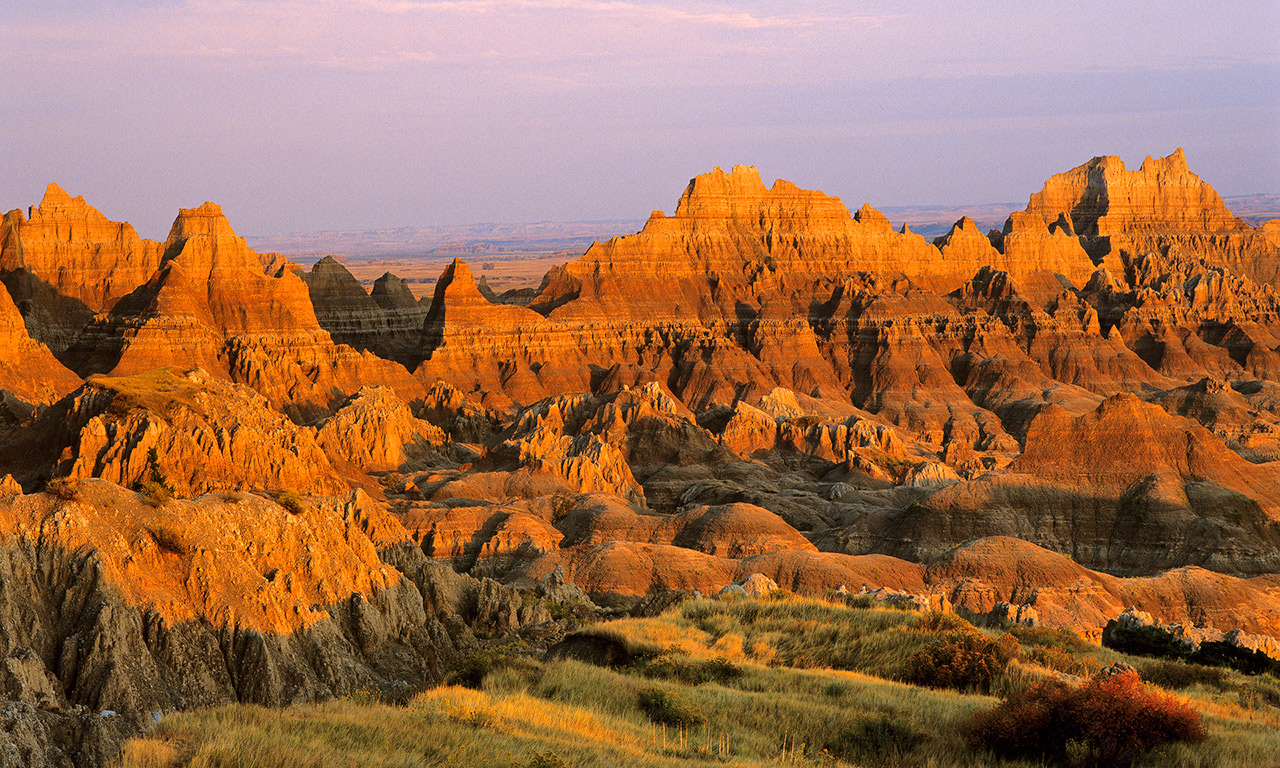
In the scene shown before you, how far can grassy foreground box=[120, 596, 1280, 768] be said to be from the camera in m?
17.4

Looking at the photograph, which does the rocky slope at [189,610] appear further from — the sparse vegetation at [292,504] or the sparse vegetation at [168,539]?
the sparse vegetation at [292,504]

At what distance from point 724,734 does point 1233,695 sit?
39.0 feet

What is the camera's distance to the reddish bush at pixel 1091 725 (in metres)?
19.8

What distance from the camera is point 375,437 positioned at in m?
93.8

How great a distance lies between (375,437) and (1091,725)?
78.4 metres

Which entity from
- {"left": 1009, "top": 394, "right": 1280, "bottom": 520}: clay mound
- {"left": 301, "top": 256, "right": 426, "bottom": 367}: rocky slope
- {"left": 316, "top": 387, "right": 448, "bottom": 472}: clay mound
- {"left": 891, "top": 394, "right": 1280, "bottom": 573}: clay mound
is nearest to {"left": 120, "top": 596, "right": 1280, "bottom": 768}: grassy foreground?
{"left": 891, "top": 394, "right": 1280, "bottom": 573}: clay mound

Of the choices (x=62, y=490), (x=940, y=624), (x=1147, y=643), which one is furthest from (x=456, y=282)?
(x=62, y=490)

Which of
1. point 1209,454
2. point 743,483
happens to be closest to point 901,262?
point 743,483

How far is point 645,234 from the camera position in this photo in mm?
176000

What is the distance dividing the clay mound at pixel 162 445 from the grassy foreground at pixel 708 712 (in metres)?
30.5

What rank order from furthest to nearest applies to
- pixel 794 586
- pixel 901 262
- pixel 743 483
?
1. pixel 901 262
2. pixel 743 483
3. pixel 794 586

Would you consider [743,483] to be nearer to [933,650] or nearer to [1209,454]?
[1209,454]

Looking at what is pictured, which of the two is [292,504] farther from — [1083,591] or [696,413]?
[696,413]

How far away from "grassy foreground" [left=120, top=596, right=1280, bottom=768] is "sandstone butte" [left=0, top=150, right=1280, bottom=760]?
8.34ft
